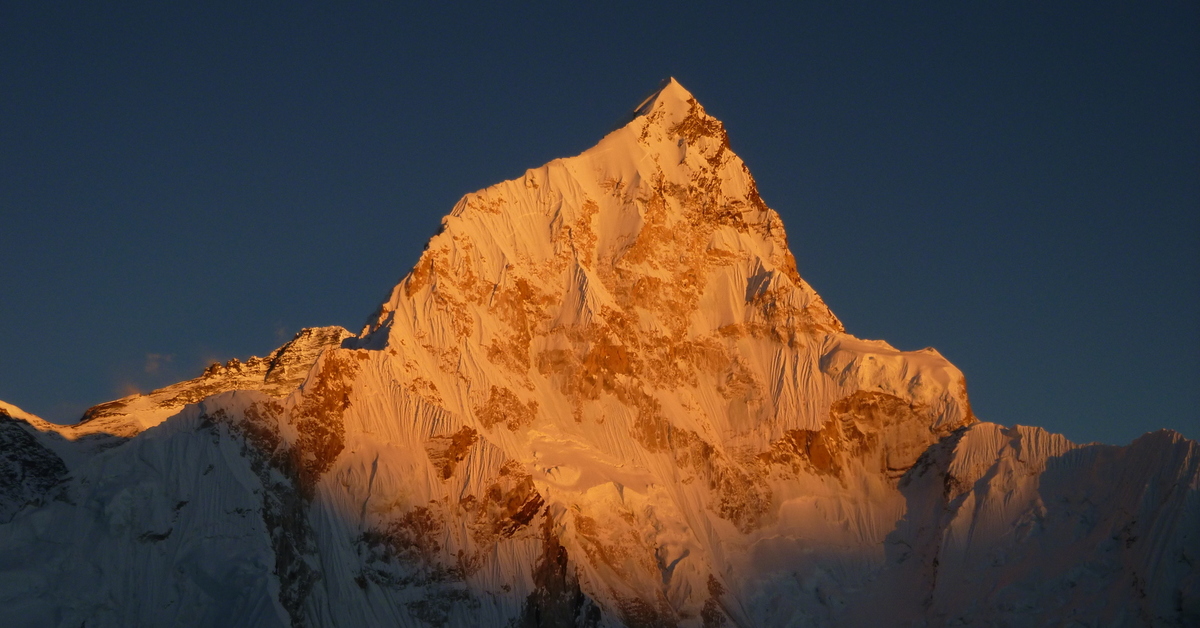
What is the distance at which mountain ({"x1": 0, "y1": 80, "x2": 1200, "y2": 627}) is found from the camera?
503 ft

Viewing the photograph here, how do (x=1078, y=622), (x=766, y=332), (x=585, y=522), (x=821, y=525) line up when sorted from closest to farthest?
(x=1078, y=622), (x=585, y=522), (x=821, y=525), (x=766, y=332)

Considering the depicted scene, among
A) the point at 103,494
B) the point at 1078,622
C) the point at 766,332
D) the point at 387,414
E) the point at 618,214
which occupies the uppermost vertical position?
the point at 618,214

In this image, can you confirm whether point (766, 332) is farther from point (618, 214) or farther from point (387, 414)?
point (387, 414)

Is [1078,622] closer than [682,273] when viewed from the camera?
Yes

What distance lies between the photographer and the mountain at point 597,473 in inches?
6038

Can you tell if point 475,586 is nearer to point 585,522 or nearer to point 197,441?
point 585,522

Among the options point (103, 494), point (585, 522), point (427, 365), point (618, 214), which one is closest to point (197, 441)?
point (103, 494)

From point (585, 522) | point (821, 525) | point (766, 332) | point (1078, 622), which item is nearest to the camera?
point (1078, 622)

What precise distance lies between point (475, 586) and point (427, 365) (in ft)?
85.3

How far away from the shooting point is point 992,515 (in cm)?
16625

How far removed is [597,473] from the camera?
6698 inches

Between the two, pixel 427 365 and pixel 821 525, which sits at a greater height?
pixel 427 365

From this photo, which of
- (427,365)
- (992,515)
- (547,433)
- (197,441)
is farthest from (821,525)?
(197,441)

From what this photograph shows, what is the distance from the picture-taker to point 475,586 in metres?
157
